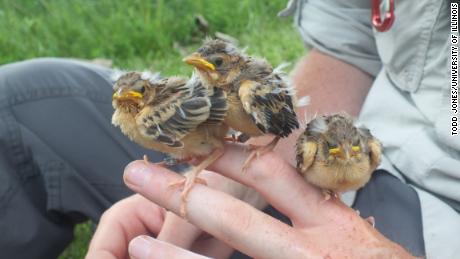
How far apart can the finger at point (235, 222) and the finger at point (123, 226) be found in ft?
1.49

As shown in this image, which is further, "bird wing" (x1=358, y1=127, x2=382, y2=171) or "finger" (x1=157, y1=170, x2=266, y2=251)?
"finger" (x1=157, y1=170, x2=266, y2=251)

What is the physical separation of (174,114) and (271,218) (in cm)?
37

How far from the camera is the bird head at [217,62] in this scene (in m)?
1.68

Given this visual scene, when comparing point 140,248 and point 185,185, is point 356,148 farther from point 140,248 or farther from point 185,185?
point 140,248

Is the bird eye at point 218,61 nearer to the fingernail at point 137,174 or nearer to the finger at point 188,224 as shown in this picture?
the fingernail at point 137,174

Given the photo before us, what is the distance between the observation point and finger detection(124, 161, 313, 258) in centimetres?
166

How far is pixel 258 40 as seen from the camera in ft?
17.5

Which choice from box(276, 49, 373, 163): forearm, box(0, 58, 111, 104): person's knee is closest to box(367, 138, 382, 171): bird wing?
box(276, 49, 373, 163): forearm

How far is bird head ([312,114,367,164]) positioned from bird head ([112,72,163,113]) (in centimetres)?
45

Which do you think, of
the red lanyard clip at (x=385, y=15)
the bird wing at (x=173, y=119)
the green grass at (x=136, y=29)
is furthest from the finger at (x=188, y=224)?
the green grass at (x=136, y=29)

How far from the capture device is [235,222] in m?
1.69

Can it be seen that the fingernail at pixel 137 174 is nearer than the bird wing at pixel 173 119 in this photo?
No

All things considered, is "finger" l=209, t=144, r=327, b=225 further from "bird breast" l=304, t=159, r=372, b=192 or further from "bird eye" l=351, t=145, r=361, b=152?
"bird eye" l=351, t=145, r=361, b=152

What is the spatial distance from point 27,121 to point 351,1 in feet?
4.57
